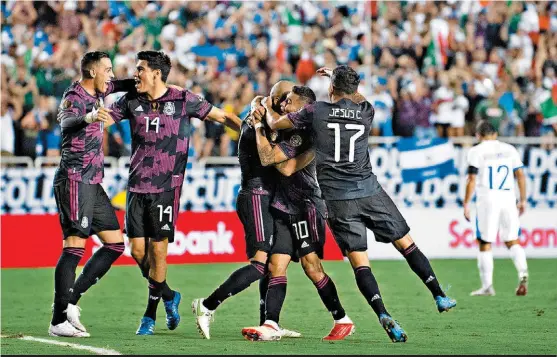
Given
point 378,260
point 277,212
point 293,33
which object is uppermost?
point 293,33

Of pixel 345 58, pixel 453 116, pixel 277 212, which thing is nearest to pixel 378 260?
pixel 453 116

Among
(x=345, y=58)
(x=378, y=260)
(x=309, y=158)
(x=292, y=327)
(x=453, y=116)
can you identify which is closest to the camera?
(x=309, y=158)

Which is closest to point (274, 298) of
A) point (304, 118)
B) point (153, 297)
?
point (153, 297)

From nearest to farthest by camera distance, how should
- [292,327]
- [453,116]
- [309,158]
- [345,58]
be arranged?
1. [309,158]
2. [292,327]
3. [453,116]
4. [345,58]

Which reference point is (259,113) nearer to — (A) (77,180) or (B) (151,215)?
(B) (151,215)

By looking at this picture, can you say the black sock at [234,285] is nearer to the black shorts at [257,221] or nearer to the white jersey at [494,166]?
the black shorts at [257,221]

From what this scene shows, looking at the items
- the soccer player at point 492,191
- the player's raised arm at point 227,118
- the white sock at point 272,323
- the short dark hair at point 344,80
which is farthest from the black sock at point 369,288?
the soccer player at point 492,191

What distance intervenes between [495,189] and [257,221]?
5437 millimetres

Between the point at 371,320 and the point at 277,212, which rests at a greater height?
the point at 277,212

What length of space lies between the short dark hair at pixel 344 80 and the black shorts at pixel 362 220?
0.89m

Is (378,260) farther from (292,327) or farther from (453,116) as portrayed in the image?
(292,327)

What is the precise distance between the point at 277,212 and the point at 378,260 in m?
9.29

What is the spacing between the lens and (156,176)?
999 cm

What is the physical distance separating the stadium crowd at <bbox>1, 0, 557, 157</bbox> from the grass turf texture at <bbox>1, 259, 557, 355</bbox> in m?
3.47
